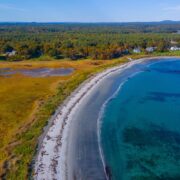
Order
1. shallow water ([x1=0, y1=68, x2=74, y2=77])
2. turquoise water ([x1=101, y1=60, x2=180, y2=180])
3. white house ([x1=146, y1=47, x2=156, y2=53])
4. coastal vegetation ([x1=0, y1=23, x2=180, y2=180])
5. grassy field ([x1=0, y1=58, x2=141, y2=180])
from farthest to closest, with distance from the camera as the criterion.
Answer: white house ([x1=146, y1=47, x2=156, y2=53]) → shallow water ([x1=0, y1=68, x2=74, y2=77]) → coastal vegetation ([x1=0, y1=23, x2=180, y2=180]) → grassy field ([x1=0, y1=58, x2=141, y2=180]) → turquoise water ([x1=101, y1=60, x2=180, y2=180])

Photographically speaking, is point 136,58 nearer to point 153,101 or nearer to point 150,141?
point 153,101

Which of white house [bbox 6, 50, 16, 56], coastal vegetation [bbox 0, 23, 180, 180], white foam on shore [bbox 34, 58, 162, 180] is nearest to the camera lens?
white foam on shore [bbox 34, 58, 162, 180]

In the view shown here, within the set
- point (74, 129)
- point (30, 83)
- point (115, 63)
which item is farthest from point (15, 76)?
point (74, 129)

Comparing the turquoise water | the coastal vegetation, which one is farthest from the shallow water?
the turquoise water

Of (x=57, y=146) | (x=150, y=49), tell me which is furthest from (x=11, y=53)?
(x=57, y=146)

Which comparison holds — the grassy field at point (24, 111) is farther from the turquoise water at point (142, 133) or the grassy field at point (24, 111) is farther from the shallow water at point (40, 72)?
the turquoise water at point (142, 133)

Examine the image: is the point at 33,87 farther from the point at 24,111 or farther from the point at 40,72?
the point at 40,72

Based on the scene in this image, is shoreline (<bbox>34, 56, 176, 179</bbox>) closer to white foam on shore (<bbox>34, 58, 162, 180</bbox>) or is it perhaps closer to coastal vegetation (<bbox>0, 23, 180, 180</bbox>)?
white foam on shore (<bbox>34, 58, 162, 180</bbox>)
